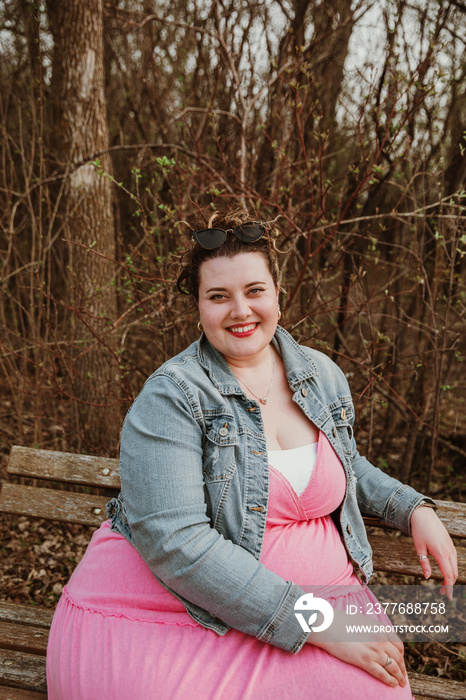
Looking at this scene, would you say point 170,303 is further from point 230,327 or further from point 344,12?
point 344,12

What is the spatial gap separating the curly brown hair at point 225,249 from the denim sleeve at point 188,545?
2.07 feet

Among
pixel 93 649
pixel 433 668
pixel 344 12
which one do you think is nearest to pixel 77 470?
pixel 93 649

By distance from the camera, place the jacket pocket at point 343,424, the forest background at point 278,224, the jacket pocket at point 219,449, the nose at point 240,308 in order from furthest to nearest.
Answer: the forest background at point 278,224 → the jacket pocket at point 343,424 → the nose at point 240,308 → the jacket pocket at point 219,449

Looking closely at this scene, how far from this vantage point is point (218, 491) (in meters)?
1.86

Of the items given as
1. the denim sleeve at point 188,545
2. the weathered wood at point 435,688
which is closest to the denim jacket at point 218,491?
the denim sleeve at point 188,545

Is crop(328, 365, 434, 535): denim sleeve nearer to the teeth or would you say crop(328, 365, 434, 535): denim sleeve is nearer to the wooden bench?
the wooden bench

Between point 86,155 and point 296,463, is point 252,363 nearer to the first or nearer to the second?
point 296,463

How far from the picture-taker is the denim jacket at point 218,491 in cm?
166

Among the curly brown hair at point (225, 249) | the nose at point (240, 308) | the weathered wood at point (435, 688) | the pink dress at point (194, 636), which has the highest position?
the curly brown hair at point (225, 249)

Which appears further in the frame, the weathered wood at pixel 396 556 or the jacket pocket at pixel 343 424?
the weathered wood at pixel 396 556

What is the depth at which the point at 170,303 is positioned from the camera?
3.64m

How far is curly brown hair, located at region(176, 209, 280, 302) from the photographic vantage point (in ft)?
6.68

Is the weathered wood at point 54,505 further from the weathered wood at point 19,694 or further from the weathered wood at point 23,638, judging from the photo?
the weathered wood at point 19,694

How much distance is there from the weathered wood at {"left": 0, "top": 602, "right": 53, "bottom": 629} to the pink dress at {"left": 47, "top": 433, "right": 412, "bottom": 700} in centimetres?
67
